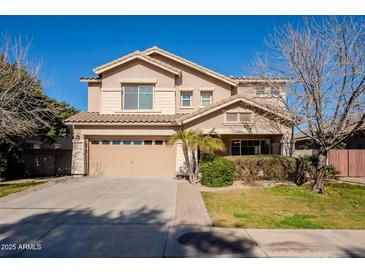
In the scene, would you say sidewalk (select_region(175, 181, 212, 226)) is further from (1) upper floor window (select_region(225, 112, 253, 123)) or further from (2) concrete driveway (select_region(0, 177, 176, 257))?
(1) upper floor window (select_region(225, 112, 253, 123))

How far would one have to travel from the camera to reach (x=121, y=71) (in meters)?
17.4

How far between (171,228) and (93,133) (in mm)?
11098

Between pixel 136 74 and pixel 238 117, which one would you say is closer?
pixel 238 117

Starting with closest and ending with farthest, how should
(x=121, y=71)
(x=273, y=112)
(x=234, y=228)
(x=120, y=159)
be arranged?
(x=234, y=228) → (x=273, y=112) → (x=120, y=159) → (x=121, y=71)

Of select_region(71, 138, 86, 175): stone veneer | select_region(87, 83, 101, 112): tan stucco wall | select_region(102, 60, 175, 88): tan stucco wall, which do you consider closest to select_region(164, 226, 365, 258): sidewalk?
select_region(71, 138, 86, 175): stone veneer

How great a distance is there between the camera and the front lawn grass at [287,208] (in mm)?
6594

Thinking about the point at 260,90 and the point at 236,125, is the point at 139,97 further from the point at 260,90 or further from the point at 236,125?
the point at 260,90

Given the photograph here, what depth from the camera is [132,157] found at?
15.9 meters

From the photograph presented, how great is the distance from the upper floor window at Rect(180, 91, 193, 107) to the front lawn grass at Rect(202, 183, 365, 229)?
825cm

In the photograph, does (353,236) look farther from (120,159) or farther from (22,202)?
(120,159)

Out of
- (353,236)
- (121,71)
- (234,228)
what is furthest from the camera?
(121,71)

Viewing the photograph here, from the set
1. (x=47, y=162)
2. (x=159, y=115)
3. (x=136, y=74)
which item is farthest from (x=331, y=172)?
(x=47, y=162)

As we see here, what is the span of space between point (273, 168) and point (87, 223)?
30.8ft

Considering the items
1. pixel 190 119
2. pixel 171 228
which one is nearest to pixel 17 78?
pixel 190 119
